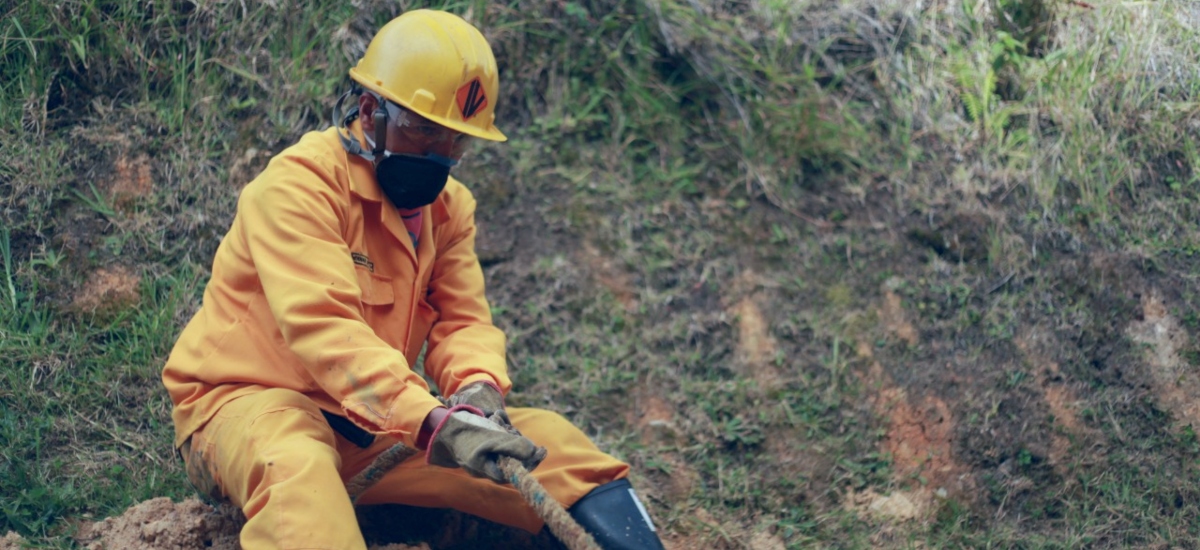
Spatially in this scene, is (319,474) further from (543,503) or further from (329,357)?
(543,503)

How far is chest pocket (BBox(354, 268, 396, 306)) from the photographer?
2.53 meters

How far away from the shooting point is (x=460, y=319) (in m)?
2.81

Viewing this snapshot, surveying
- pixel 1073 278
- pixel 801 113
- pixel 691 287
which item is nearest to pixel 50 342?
pixel 691 287

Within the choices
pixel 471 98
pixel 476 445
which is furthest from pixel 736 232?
pixel 476 445

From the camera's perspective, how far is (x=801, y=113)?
395 centimetres

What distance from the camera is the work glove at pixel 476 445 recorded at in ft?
7.18

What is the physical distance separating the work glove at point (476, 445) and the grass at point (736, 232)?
947 millimetres

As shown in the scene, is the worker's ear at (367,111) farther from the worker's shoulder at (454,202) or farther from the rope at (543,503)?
the rope at (543,503)

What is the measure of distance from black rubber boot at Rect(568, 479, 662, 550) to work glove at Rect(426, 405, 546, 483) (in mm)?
312

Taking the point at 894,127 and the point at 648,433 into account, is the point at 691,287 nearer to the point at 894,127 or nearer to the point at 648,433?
the point at 648,433

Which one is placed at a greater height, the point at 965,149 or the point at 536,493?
the point at 536,493

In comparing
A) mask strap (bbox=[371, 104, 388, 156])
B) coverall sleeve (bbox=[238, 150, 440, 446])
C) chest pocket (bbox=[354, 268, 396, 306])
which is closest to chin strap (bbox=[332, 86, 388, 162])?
mask strap (bbox=[371, 104, 388, 156])

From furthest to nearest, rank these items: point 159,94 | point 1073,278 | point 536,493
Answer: point 159,94
point 1073,278
point 536,493

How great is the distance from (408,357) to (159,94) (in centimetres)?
165
